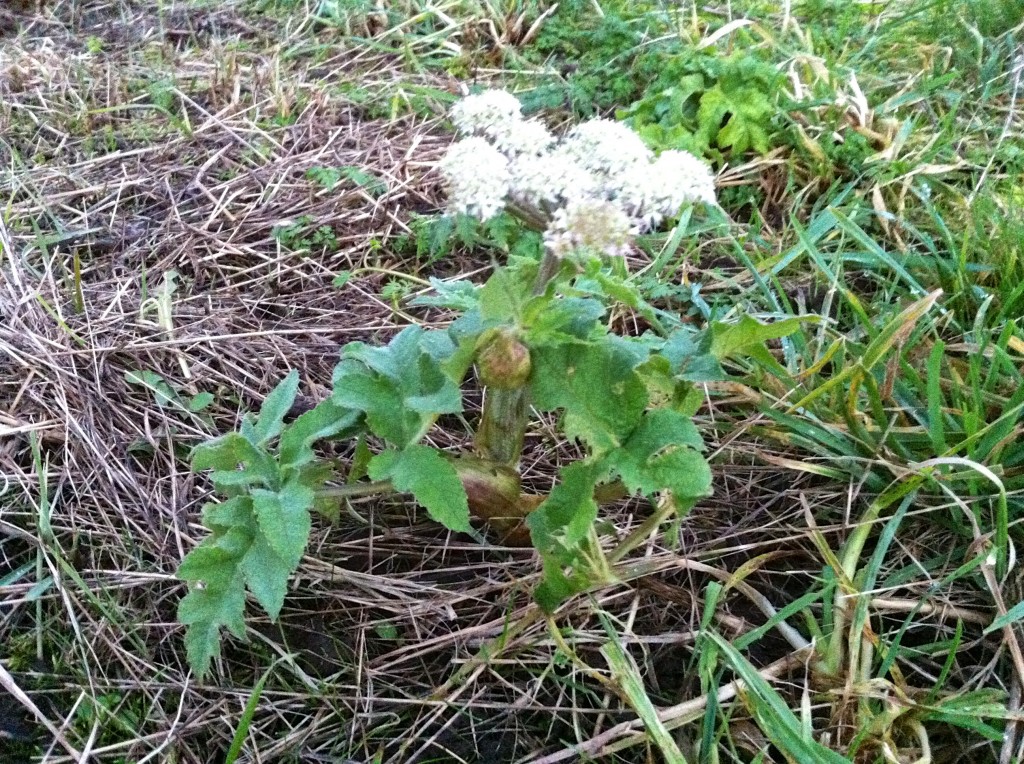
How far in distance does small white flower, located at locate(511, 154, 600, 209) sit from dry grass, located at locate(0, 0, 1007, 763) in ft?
2.11

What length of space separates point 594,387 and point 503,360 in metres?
0.14

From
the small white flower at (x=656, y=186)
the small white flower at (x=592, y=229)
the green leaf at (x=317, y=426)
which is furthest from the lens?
the green leaf at (x=317, y=426)

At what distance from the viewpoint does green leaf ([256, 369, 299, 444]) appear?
1.24 metres

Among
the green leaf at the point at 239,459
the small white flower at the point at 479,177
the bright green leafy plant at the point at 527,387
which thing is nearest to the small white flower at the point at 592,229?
the bright green leafy plant at the point at 527,387

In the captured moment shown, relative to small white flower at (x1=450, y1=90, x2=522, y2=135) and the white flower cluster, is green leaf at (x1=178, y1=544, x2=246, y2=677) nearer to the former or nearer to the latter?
the white flower cluster

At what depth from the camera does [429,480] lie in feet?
3.49

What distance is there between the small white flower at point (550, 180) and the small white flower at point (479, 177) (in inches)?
0.8

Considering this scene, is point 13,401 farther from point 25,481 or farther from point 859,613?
point 859,613

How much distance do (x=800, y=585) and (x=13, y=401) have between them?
1588mm

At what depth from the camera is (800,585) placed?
1374 millimetres

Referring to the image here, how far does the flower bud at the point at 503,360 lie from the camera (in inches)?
42.0

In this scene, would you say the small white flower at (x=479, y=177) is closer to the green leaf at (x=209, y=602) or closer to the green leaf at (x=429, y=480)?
the green leaf at (x=429, y=480)

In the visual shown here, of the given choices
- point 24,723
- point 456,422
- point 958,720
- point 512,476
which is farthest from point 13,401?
point 958,720

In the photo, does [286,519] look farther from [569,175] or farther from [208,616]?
[569,175]
